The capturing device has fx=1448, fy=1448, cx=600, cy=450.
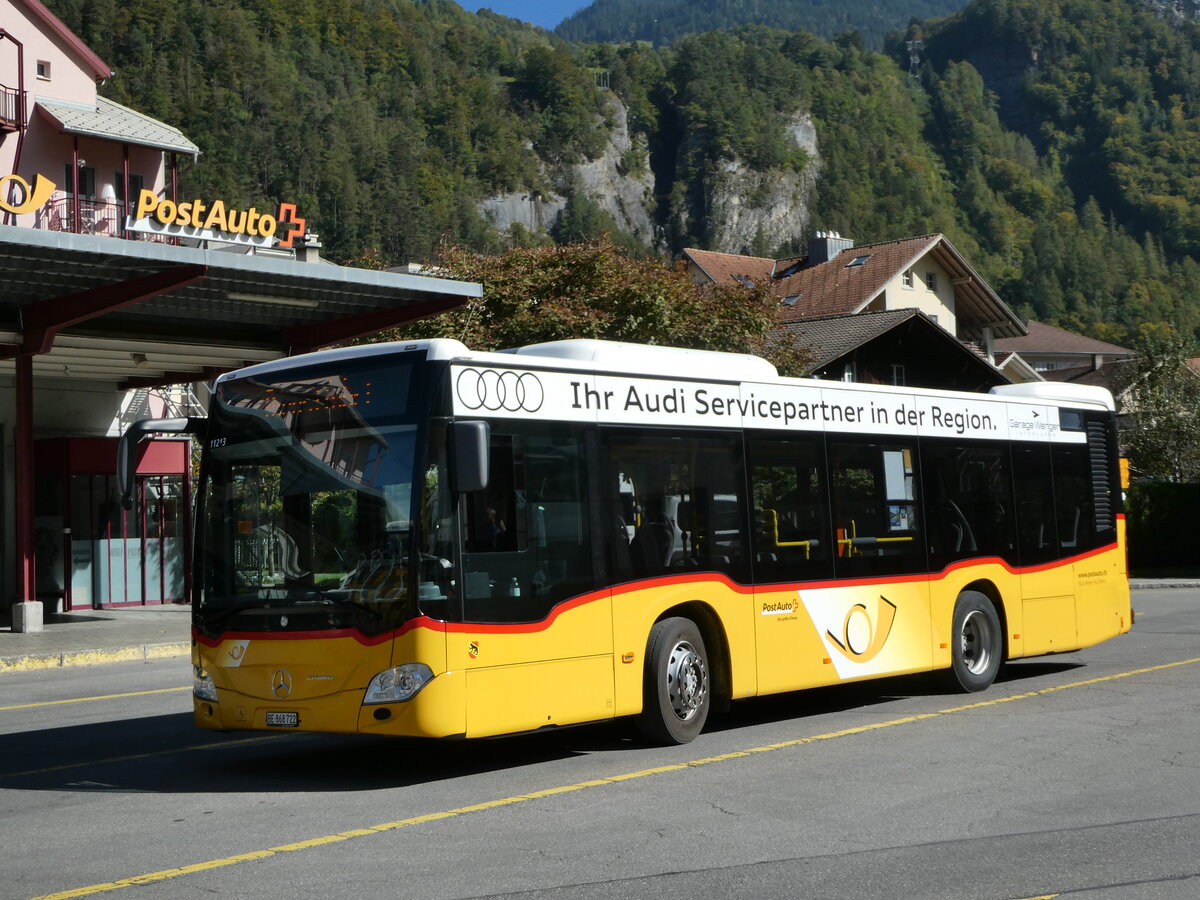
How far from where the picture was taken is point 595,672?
9391mm

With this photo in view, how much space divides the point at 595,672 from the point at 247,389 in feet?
9.68

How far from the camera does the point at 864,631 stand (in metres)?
11.7

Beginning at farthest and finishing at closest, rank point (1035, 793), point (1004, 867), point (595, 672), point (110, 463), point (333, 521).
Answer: point (110, 463) < point (595, 672) < point (333, 521) < point (1035, 793) < point (1004, 867)

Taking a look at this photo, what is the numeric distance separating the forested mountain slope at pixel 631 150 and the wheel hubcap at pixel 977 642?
11153cm

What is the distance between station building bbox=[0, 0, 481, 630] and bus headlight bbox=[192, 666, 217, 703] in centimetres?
913

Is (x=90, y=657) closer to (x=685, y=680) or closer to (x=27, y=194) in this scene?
(x=27, y=194)

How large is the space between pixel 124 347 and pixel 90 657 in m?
6.40

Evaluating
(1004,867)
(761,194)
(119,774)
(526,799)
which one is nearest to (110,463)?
(119,774)

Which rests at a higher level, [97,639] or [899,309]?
[899,309]

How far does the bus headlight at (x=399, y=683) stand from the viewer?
27.7 feet

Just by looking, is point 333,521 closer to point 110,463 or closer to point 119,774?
point 119,774

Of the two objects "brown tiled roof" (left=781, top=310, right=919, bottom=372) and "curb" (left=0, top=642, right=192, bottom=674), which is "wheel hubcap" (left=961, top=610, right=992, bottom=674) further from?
"brown tiled roof" (left=781, top=310, right=919, bottom=372)

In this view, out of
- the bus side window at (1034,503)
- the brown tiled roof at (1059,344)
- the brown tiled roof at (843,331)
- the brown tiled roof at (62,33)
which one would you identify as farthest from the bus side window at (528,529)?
the brown tiled roof at (1059,344)

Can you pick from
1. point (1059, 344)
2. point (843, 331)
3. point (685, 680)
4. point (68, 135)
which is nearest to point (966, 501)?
point (685, 680)
